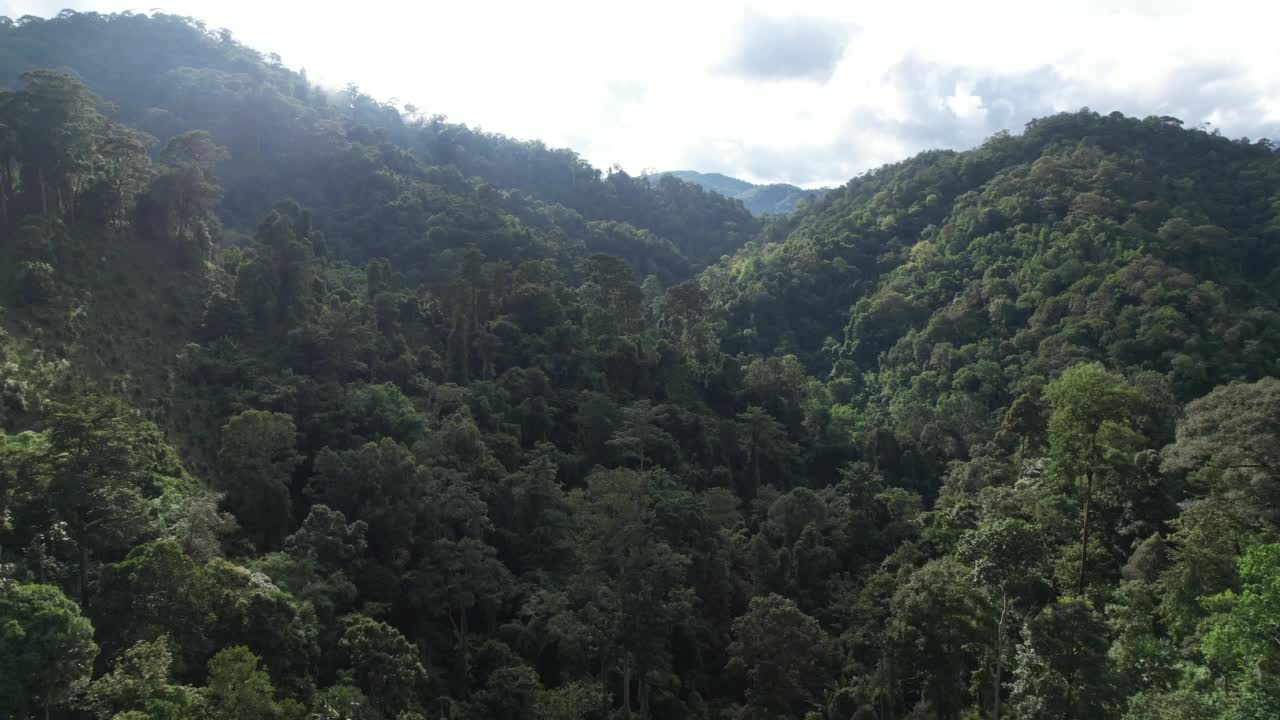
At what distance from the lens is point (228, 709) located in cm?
1861

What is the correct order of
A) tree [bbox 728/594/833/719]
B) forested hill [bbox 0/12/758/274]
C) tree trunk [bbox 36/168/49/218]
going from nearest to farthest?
tree [bbox 728/594/833/719] → tree trunk [bbox 36/168/49/218] → forested hill [bbox 0/12/758/274]

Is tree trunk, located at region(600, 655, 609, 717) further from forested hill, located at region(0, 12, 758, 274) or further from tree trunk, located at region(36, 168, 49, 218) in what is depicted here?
forested hill, located at region(0, 12, 758, 274)

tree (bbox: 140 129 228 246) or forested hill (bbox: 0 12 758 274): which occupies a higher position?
forested hill (bbox: 0 12 758 274)

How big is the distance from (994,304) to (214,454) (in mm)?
53413

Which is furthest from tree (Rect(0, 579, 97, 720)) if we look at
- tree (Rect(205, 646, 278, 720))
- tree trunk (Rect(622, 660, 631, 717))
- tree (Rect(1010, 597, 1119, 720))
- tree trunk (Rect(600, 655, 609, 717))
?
tree (Rect(1010, 597, 1119, 720))

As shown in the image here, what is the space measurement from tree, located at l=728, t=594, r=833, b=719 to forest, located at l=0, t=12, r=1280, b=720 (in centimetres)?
13

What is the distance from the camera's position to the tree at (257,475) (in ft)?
103

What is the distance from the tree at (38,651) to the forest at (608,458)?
0.07m

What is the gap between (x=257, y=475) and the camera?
3112cm

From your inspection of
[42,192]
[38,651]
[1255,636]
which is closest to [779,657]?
[1255,636]

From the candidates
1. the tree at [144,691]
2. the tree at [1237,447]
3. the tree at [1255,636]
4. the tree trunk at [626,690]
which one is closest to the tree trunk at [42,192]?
the tree at [144,691]

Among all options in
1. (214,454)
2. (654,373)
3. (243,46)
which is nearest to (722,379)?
(654,373)

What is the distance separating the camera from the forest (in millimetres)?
21156

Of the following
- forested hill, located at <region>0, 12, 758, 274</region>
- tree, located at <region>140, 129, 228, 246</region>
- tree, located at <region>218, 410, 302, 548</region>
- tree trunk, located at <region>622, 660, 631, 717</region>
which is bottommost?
tree trunk, located at <region>622, 660, 631, 717</region>
